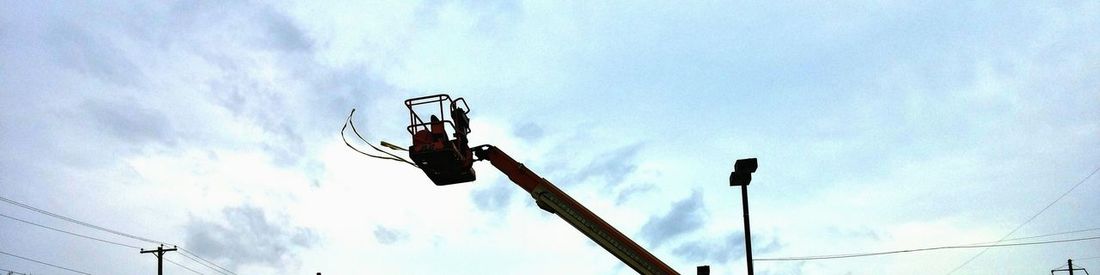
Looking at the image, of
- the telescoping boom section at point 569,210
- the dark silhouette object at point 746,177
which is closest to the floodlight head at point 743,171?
the dark silhouette object at point 746,177

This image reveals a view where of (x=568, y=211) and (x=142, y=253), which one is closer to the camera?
(x=568, y=211)

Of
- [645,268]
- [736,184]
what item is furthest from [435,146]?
[736,184]

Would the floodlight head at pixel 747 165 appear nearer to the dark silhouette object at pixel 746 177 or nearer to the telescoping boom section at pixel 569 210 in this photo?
the dark silhouette object at pixel 746 177

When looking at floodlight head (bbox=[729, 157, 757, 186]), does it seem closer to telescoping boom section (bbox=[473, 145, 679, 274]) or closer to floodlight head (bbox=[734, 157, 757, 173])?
floodlight head (bbox=[734, 157, 757, 173])

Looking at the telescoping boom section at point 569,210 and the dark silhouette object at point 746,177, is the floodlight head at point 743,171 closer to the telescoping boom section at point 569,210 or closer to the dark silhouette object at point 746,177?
the dark silhouette object at point 746,177

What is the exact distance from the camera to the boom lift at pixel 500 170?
15.6 metres

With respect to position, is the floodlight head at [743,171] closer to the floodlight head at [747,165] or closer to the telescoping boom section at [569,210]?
the floodlight head at [747,165]

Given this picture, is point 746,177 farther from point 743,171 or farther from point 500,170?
point 500,170

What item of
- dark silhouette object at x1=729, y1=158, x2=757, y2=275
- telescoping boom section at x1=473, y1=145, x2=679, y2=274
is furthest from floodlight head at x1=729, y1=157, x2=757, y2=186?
telescoping boom section at x1=473, y1=145, x2=679, y2=274

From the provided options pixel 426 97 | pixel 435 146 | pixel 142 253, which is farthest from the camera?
pixel 142 253

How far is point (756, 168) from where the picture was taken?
16.7 m

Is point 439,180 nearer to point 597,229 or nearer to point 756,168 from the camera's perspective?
point 597,229

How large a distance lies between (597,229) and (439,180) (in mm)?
3259

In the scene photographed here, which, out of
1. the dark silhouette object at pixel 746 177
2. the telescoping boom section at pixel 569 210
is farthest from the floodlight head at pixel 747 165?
the telescoping boom section at pixel 569 210
